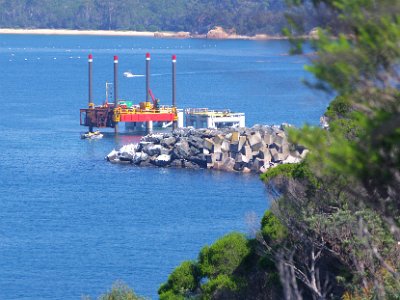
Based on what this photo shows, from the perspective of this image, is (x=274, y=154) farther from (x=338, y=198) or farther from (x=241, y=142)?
(x=338, y=198)

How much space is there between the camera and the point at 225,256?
44.6ft

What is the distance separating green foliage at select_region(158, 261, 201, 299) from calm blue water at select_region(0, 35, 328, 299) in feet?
7.06

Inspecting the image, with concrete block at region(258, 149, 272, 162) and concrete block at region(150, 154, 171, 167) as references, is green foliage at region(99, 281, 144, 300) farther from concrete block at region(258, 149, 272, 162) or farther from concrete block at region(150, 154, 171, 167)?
concrete block at region(150, 154, 171, 167)

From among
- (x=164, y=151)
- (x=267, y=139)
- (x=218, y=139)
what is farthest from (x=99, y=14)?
(x=267, y=139)

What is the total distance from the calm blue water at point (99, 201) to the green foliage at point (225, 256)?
6.45ft

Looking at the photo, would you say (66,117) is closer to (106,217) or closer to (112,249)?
(106,217)

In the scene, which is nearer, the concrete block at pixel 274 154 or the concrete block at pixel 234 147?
the concrete block at pixel 274 154

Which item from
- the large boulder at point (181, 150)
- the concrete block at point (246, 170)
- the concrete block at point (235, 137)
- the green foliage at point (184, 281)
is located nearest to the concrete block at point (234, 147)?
the concrete block at point (235, 137)

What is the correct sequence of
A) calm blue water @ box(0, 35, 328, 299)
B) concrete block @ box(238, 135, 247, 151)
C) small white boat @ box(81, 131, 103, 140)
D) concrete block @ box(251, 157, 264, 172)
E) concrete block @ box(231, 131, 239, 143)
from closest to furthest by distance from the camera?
calm blue water @ box(0, 35, 328, 299) < concrete block @ box(251, 157, 264, 172) < concrete block @ box(238, 135, 247, 151) < concrete block @ box(231, 131, 239, 143) < small white boat @ box(81, 131, 103, 140)

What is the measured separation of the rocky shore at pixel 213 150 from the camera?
32.3 m

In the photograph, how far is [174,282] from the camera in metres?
13.9

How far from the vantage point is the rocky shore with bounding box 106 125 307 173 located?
32312mm

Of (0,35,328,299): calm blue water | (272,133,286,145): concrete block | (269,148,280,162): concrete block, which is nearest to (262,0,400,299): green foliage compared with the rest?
(0,35,328,299): calm blue water

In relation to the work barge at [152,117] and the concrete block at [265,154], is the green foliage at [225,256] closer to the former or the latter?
the concrete block at [265,154]
